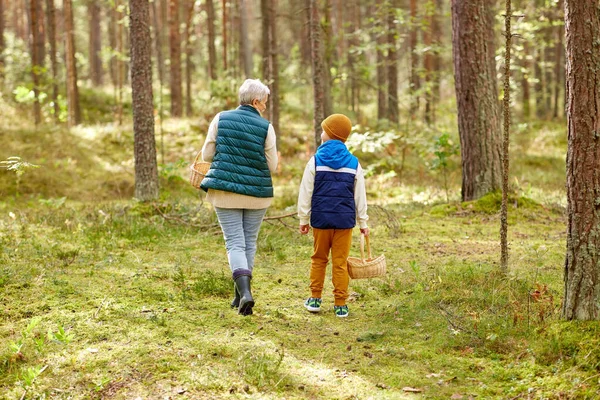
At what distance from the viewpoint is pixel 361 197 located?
18.5 ft

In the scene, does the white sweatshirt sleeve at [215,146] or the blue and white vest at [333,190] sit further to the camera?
the white sweatshirt sleeve at [215,146]

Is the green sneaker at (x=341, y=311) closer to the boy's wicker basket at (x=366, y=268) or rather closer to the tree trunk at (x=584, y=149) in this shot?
the boy's wicker basket at (x=366, y=268)

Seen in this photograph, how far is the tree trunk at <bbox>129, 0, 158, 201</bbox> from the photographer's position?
10516 mm

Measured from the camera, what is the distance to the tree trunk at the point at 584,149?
13.9 ft

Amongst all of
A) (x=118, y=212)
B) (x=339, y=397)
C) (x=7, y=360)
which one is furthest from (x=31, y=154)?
(x=339, y=397)

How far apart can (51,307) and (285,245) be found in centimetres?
387

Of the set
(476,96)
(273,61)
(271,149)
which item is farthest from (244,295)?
(273,61)

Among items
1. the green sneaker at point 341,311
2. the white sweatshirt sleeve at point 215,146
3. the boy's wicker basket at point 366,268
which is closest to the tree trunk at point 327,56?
the white sweatshirt sleeve at point 215,146

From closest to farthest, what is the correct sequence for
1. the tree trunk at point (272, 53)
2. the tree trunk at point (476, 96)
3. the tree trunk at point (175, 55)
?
the tree trunk at point (476, 96)
the tree trunk at point (272, 53)
the tree trunk at point (175, 55)

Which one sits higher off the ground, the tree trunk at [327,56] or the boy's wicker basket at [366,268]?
the tree trunk at [327,56]

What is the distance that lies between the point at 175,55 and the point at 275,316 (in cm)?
1813

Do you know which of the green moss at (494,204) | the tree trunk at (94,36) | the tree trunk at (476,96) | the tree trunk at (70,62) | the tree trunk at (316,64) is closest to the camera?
the tree trunk at (476,96)

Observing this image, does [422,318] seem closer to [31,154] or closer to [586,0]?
[586,0]

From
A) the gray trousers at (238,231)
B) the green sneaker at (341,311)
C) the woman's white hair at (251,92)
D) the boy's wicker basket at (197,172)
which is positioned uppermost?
the woman's white hair at (251,92)
